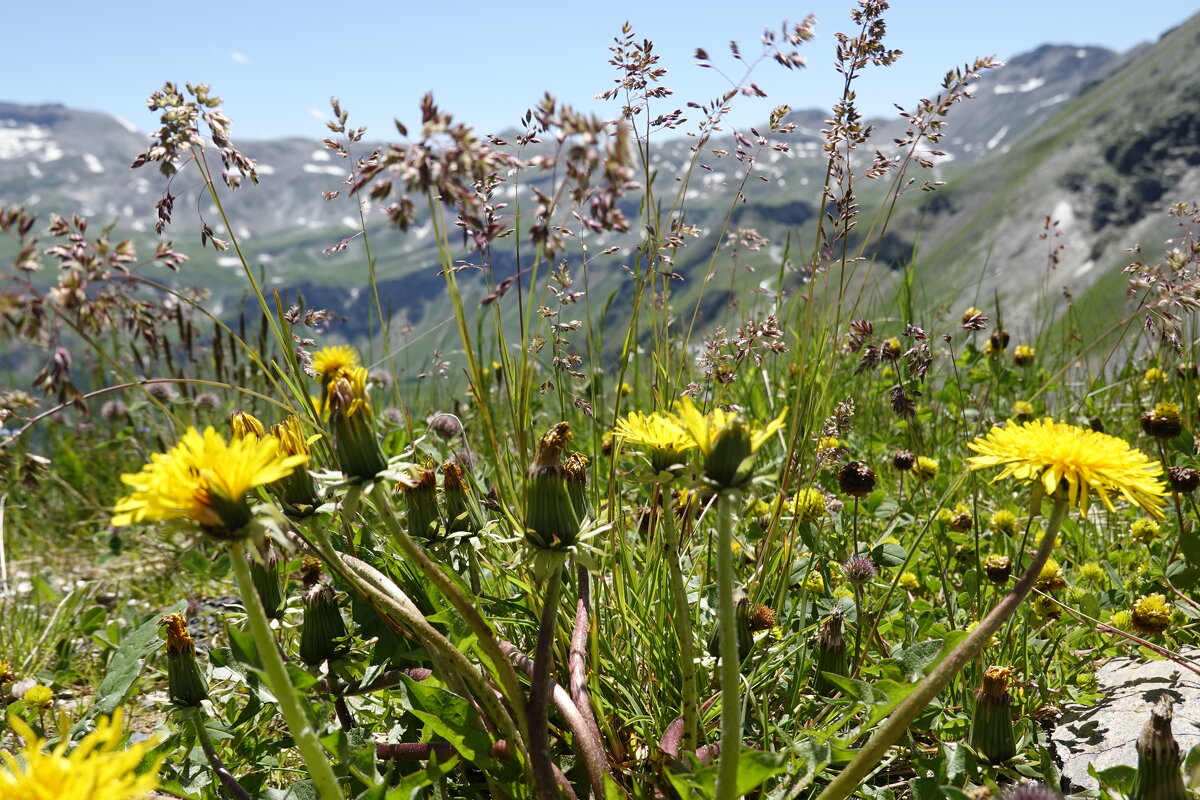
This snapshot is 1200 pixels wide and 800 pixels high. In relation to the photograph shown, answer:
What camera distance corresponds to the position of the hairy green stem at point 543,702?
1.54 metres

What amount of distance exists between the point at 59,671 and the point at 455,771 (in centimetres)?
211

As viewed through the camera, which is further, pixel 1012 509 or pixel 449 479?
pixel 1012 509

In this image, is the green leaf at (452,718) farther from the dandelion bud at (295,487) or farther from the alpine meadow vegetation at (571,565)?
the dandelion bud at (295,487)

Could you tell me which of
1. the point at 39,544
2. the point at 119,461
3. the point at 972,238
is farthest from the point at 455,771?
the point at 972,238

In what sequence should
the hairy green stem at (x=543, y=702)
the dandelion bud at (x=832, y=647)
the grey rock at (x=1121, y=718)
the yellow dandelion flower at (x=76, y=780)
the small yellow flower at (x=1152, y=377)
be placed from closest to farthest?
the yellow dandelion flower at (x=76, y=780)
the hairy green stem at (x=543, y=702)
the grey rock at (x=1121, y=718)
the dandelion bud at (x=832, y=647)
the small yellow flower at (x=1152, y=377)

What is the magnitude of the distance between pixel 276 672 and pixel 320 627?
811 millimetres

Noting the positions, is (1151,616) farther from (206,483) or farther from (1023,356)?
(1023,356)

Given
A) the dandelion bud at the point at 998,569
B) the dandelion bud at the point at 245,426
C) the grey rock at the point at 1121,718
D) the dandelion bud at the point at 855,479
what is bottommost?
the grey rock at the point at 1121,718

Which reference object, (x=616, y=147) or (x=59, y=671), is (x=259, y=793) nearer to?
(x=616, y=147)

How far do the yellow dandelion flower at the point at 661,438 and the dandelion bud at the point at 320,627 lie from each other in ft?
2.78

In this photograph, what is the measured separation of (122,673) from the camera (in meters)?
2.12

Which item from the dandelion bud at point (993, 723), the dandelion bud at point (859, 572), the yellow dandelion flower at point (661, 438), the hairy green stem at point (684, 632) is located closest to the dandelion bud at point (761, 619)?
the dandelion bud at point (859, 572)

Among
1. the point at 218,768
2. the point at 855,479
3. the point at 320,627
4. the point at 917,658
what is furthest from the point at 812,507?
the point at 218,768

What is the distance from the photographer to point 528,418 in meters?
2.14
